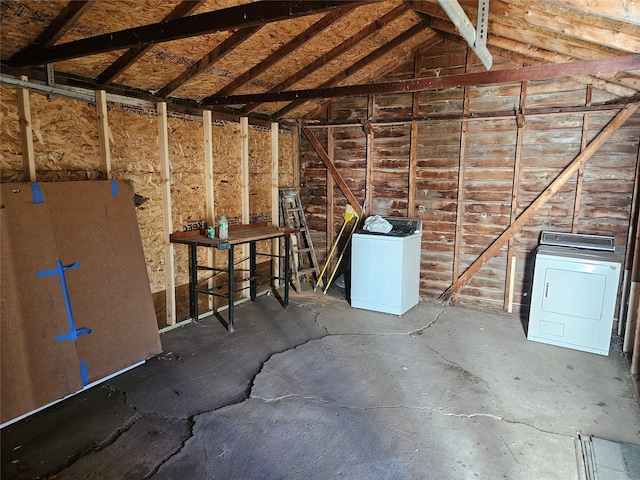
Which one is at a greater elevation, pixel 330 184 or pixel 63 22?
pixel 63 22

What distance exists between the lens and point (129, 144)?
3.67 metres

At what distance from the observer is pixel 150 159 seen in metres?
3.85

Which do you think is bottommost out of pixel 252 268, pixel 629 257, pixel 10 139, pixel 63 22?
pixel 252 268

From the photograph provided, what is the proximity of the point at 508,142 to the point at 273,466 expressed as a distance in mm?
4027

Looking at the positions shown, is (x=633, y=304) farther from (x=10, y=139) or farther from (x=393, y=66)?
(x=10, y=139)

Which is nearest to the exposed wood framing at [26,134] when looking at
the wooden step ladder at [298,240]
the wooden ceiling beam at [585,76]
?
the wooden step ladder at [298,240]

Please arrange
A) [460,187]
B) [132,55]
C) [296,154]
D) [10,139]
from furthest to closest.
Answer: [296,154] < [460,187] < [132,55] < [10,139]

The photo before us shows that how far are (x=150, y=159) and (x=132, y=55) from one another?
98cm

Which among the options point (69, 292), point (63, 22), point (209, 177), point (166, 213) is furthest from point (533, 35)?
point (69, 292)

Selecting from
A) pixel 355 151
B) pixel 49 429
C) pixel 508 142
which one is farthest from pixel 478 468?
pixel 355 151

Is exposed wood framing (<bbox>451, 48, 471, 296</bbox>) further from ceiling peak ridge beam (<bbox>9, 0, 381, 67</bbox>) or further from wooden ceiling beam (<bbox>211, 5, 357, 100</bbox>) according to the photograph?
ceiling peak ridge beam (<bbox>9, 0, 381, 67</bbox>)

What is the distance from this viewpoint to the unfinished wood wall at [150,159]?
302cm

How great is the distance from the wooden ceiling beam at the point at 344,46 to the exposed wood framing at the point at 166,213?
132cm

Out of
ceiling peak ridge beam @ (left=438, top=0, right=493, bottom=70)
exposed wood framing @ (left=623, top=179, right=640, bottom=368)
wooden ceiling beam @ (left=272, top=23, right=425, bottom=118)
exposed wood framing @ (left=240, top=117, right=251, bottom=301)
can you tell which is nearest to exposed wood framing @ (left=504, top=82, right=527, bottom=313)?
exposed wood framing @ (left=623, top=179, right=640, bottom=368)
